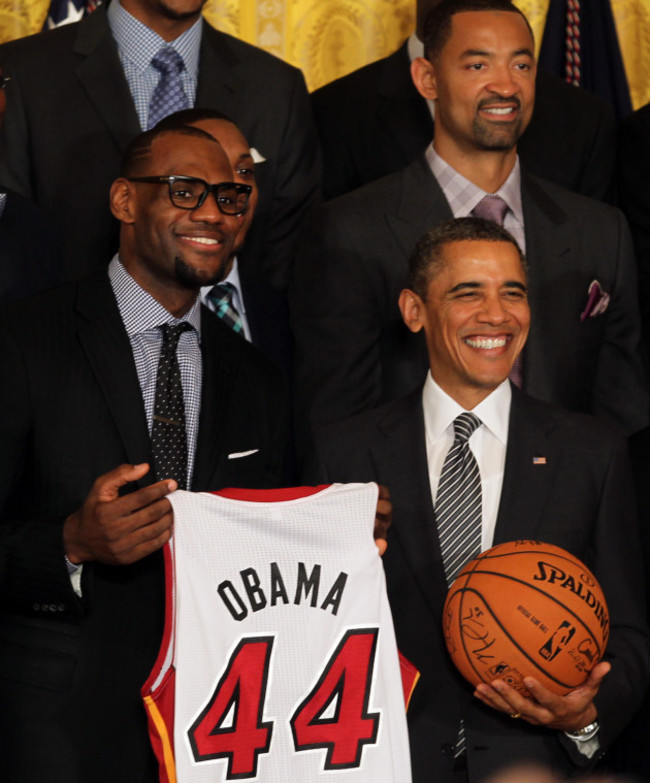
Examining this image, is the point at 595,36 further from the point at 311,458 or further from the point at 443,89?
the point at 311,458

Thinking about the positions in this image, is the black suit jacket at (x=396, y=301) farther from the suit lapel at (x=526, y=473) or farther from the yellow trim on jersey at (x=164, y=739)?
the yellow trim on jersey at (x=164, y=739)

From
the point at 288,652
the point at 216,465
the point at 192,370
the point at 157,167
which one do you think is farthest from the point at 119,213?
the point at 288,652

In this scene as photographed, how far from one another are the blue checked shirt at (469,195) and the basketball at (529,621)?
136cm

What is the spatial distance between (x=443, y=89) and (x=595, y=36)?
5.02 feet

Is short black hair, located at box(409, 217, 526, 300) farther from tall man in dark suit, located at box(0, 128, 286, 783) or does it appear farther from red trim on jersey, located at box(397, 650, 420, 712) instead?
red trim on jersey, located at box(397, 650, 420, 712)

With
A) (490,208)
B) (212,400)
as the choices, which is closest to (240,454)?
(212,400)

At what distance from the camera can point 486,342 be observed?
3293 millimetres

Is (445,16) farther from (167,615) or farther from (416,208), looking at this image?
(167,615)

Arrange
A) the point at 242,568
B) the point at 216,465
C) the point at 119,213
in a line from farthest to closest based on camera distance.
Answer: the point at 119,213 < the point at 216,465 < the point at 242,568

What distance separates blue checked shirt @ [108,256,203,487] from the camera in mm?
3205

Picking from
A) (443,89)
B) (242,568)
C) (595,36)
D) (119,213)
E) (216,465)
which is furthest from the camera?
(595,36)

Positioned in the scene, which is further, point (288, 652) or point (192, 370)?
point (192, 370)

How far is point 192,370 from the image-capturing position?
3.30 meters

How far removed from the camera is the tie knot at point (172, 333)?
3.26 metres
